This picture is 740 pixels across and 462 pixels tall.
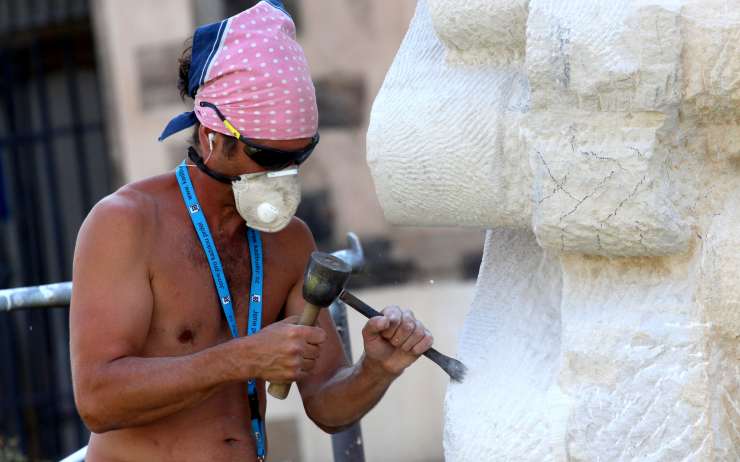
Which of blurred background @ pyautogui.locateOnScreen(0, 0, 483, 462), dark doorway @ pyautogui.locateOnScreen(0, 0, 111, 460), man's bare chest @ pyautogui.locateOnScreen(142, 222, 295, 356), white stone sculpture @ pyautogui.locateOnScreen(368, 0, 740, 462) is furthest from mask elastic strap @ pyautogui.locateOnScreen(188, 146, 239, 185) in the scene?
dark doorway @ pyautogui.locateOnScreen(0, 0, 111, 460)

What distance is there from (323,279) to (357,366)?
0.34 meters

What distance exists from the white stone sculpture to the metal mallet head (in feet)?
0.68

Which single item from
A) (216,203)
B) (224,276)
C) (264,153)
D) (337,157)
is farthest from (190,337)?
(337,157)

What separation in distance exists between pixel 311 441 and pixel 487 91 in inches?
131

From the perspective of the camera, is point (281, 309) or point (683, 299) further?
point (281, 309)

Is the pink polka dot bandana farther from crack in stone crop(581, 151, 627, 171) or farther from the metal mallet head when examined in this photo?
crack in stone crop(581, 151, 627, 171)

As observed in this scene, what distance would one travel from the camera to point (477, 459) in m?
1.85

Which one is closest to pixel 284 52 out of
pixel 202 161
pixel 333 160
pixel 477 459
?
pixel 202 161

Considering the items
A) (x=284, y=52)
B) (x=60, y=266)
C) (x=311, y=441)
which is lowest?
(x=311, y=441)

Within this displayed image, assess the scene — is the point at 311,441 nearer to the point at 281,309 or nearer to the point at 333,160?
the point at 333,160

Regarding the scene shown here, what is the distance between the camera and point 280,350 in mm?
2098

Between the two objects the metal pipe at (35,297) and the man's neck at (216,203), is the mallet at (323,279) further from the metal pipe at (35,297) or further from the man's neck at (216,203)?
the metal pipe at (35,297)

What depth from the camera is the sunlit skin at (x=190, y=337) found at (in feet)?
7.07

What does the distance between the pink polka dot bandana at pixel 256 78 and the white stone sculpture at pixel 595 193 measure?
35 cm
